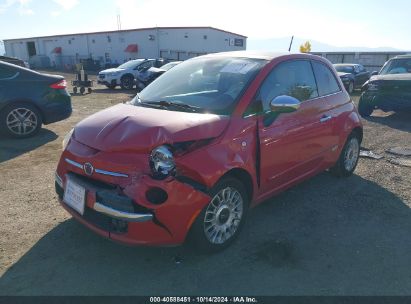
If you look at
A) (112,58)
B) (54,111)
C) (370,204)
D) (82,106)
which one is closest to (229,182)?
(370,204)

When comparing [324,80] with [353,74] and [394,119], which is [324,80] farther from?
[353,74]

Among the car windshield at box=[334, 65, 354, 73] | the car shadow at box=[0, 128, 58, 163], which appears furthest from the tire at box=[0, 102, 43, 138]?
the car windshield at box=[334, 65, 354, 73]

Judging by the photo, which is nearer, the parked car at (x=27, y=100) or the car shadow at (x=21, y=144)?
the car shadow at (x=21, y=144)

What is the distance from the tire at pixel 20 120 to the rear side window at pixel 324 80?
5.41 m

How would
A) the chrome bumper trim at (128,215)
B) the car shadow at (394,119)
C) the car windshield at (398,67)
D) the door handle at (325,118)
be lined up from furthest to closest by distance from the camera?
the car windshield at (398,67)
the car shadow at (394,119)
the door handle at (325,118)
the chrome bumper trim at (128,215)

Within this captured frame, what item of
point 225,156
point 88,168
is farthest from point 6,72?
point 225,156

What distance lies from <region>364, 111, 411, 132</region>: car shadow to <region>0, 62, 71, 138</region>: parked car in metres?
7.75

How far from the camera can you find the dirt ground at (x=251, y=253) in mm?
2807

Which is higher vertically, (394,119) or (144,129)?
(144,129)

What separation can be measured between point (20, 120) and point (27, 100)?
411 millimetres

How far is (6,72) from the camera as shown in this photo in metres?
6.70

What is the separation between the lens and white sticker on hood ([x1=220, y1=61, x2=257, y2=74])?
12.0ft

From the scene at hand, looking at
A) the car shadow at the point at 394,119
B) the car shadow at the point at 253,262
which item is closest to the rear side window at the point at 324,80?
the car shadow at the point at 253,262

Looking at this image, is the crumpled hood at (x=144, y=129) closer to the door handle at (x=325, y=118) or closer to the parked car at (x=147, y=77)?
the door handle at (x=325, y=118)
